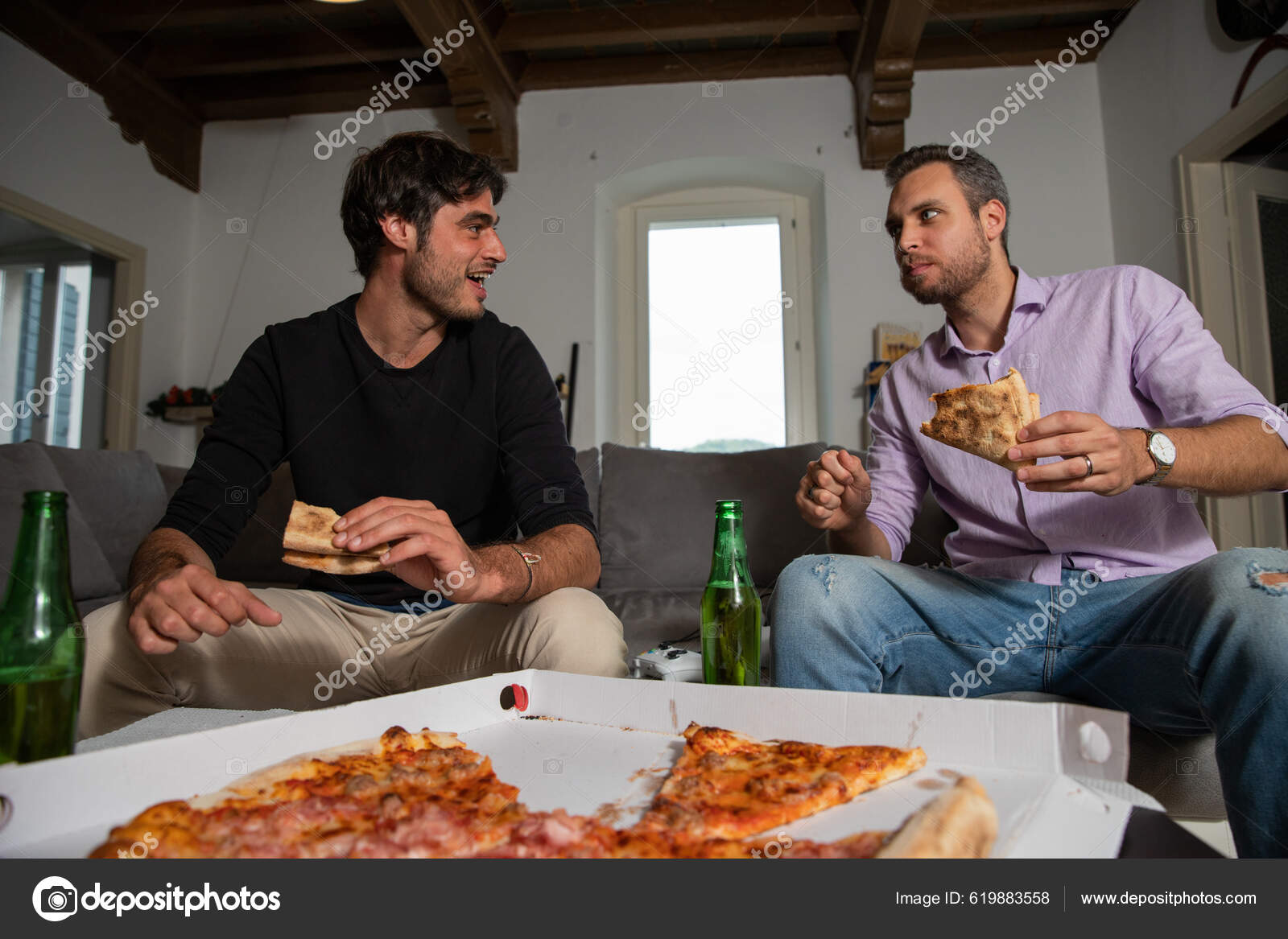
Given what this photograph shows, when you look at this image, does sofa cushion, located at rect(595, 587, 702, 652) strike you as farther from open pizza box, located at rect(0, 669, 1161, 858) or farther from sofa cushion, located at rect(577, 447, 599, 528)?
open pizza box, located at rect(0, 669, 1161, 858)

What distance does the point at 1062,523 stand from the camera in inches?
50.9

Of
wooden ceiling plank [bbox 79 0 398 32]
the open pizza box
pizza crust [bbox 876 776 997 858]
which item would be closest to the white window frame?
wooden ceiling plank [bbox 79 0 398 32]

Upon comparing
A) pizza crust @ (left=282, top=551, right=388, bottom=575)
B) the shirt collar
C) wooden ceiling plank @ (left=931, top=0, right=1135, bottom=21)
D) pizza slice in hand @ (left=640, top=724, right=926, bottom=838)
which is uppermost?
wooden ceiling plank @ (left=931, top=0, right=1135, bottom=21)

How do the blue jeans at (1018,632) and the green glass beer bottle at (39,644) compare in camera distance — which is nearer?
the green glass beer bottle at (39,644)

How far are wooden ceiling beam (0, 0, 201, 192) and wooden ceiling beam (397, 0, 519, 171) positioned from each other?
1.58m

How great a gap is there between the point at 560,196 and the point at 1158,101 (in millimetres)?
2753

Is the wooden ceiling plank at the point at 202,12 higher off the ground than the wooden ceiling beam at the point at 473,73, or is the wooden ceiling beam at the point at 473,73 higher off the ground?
the wooden ceiling plank at the point at 202,12

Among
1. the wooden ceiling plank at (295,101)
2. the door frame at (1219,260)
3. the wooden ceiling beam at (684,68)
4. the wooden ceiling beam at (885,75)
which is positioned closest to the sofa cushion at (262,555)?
the wooden ceiling plank at (295,101)

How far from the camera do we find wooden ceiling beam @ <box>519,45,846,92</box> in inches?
165

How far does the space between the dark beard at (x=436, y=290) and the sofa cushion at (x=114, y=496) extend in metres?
1.56

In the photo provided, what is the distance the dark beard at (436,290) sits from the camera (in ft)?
4.99

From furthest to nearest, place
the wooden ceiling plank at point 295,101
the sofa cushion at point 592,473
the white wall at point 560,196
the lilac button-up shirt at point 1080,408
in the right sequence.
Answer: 1. the wooden ceiling plank at point 295,101
2. the white wall at point 560,196
3. the sofa cushion at point 592,473
4. the lilac button-up shirt at point 1080,408

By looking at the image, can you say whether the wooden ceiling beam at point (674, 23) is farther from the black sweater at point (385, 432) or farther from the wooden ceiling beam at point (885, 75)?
the black sweater at point (385, 432)

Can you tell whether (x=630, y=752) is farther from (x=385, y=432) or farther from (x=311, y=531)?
(x=385, y=432)
